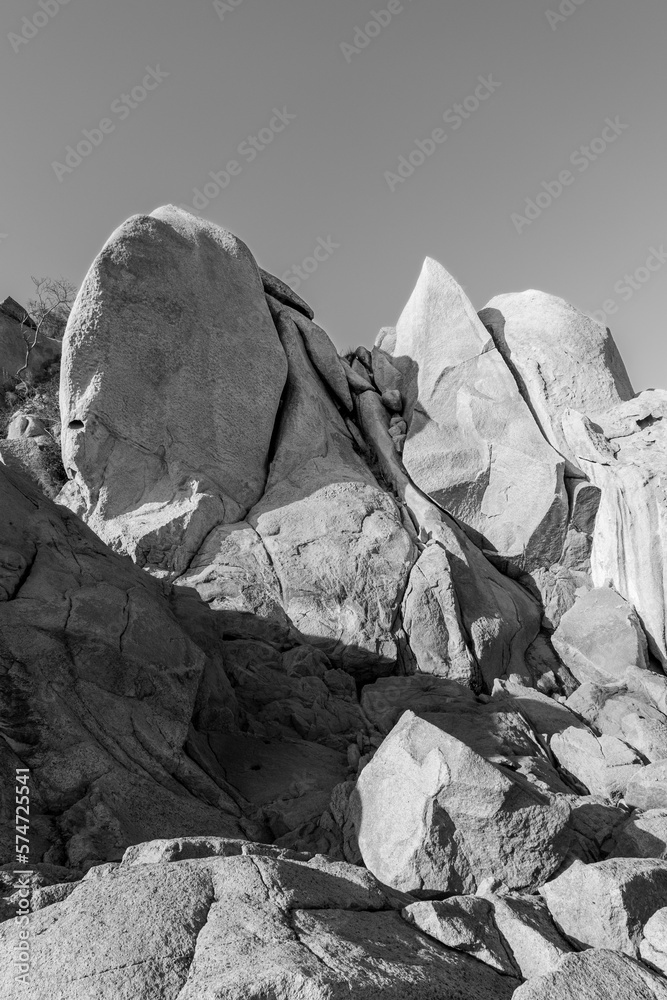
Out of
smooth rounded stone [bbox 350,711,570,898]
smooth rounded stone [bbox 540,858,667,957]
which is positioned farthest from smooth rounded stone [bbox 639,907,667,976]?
smooth rounded stone [bbox 350,711,570,898]

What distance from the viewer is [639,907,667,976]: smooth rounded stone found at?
16.5ft

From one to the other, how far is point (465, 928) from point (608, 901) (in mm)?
1101

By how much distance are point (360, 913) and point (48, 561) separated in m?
6.62

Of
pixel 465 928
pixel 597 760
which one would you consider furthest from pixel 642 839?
pixel 465 928

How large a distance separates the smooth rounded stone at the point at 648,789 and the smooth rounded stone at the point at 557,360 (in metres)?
9.18

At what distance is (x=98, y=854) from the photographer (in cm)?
670

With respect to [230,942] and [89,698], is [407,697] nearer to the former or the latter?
[89,698]

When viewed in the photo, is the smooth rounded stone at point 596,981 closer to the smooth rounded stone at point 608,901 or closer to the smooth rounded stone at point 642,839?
the smooth rounded stone at point 608,901

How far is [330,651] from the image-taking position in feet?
43.0

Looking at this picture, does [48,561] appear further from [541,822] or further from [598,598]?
[598,598]

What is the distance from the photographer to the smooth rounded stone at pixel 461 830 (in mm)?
6629

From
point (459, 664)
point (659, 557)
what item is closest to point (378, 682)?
point (459, 664)

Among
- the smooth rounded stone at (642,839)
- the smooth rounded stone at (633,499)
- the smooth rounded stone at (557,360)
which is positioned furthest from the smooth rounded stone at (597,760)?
the smooth rounded stone at (557,360)

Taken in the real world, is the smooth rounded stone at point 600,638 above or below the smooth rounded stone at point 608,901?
above
